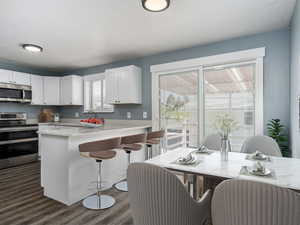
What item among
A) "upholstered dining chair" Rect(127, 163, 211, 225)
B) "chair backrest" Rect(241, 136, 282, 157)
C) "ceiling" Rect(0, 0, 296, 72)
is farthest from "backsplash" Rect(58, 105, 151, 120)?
"upholstered dining chair" Rect(127, 163, 211, 225)

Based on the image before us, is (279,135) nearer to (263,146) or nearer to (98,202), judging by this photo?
(263,146)

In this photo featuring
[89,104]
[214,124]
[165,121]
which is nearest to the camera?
[214,124]

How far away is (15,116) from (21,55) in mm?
1553

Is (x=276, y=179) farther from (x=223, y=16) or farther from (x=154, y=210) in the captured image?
(x=223, y=16)

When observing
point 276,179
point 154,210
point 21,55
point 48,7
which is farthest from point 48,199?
point 21,55

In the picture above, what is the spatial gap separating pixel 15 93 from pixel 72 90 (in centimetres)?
124

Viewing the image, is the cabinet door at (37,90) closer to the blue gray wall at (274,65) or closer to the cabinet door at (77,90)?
the cabinet door at (77,90)

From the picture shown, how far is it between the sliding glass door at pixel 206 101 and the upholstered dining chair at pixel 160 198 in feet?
7.25

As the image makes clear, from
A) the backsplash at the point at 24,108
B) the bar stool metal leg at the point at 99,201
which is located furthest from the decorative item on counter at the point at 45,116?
the bar stool metal leg at the point at 99,201

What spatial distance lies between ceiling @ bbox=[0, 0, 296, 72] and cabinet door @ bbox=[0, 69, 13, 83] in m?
0.64

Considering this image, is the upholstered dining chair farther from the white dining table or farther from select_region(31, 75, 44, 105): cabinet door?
select_region(31, 75, 44, 105): cabinet door

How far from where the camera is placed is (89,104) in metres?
4.79

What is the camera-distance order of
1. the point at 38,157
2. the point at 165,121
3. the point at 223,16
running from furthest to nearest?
the point at 38,157 → the point at 165,121 → the point at 223,16

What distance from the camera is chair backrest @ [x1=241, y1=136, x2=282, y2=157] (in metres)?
2.00
